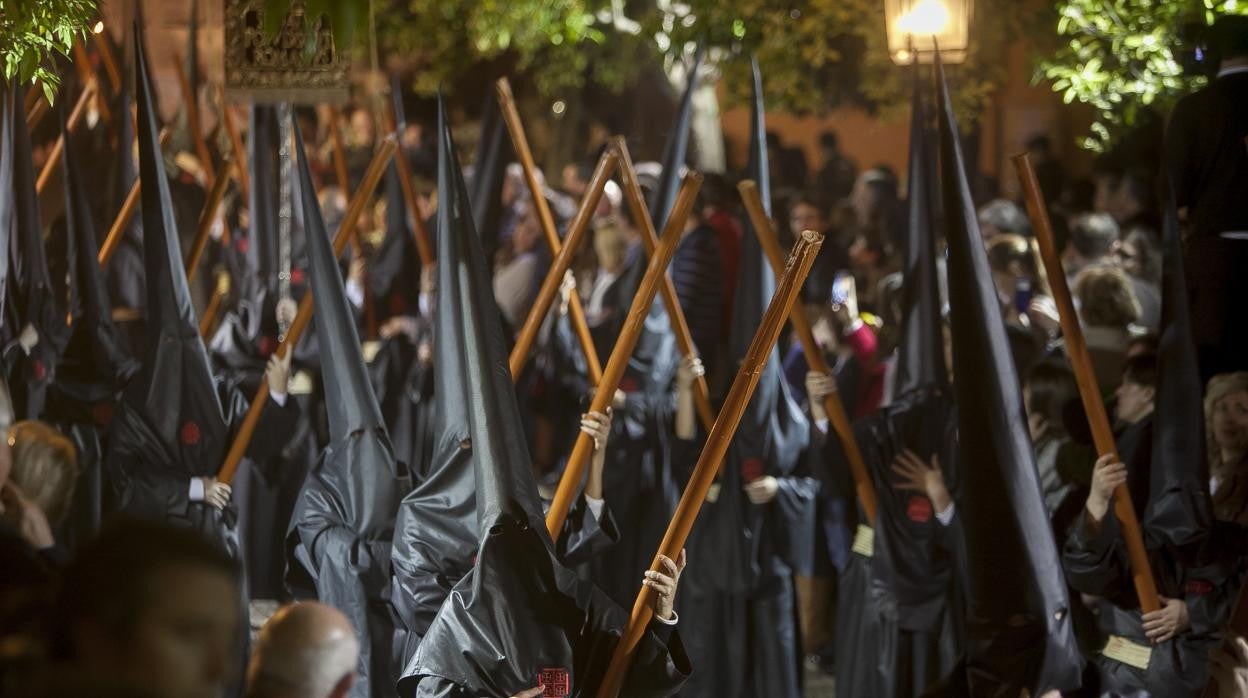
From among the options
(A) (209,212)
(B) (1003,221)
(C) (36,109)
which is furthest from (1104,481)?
(C) (36,109)

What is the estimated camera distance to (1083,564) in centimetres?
584

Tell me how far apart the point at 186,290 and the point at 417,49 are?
8159 mm

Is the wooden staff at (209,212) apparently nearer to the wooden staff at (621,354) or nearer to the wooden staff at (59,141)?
the wooden staff at (59,141)

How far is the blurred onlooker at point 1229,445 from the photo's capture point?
5918 mm

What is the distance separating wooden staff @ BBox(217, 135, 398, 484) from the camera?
698 centimetres

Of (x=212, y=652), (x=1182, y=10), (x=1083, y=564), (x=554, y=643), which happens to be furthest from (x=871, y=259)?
(x=212, y=652)

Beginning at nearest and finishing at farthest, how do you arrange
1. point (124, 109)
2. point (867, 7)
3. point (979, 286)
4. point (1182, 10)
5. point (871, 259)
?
point (979, 286), point (1182, 10), point (124, 109), point (867, 7), point (871, 259)

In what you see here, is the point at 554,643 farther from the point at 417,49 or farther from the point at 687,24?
the point at 417,49

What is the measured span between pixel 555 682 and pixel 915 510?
91.9 inches

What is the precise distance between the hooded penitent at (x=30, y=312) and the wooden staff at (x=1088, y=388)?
426cm

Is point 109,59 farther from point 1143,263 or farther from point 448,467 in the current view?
point 1143,263

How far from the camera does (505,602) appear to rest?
482 cm

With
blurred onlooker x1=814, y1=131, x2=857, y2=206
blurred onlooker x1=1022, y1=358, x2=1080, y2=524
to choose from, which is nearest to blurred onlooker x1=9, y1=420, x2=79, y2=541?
blurred onlooker x1=1022, y1=358, x2=1080, y2=524

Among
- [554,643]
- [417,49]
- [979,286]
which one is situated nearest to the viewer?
[554,643]
